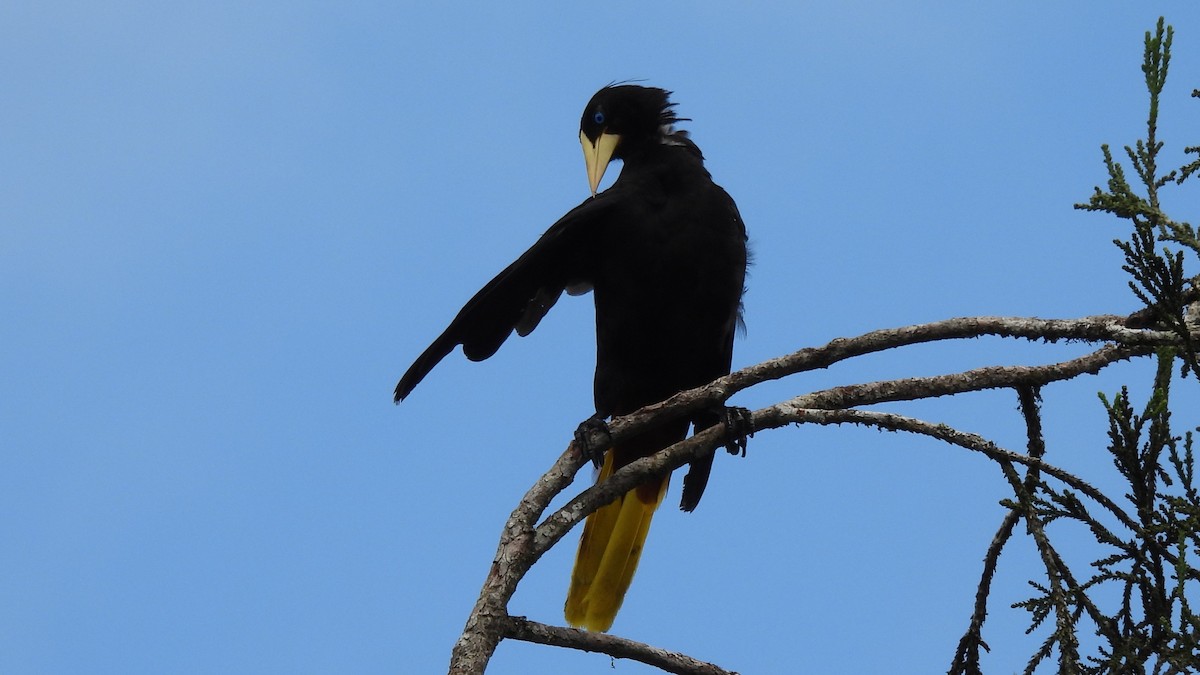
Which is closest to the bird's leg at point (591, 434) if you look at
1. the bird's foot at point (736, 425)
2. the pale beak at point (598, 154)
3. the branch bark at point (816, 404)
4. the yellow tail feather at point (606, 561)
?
the branch bark at point (816, 404)

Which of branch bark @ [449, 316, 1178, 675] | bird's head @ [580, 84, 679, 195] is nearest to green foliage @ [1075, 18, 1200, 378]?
branch bark @ [449, 316, 1178, 675]

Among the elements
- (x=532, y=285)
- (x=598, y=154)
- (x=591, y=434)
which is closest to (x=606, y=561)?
(x=591, y=434)

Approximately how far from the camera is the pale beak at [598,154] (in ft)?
13.3

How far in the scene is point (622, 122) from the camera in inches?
162

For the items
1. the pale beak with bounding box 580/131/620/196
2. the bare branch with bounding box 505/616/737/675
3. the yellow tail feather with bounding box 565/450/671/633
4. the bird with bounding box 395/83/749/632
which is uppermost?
the pale beak with bounding box 580/131/620/196

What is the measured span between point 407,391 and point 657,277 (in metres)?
0.77

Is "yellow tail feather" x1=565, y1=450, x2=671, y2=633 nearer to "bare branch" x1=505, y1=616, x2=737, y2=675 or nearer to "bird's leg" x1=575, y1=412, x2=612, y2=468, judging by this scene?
"bird's leg" x1=575, y1=412, x2=612, y2=468

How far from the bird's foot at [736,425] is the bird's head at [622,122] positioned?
125cm

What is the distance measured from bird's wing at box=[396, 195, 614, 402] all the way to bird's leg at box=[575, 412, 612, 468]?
0.52 metres

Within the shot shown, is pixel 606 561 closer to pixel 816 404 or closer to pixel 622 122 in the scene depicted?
pixel 816 404

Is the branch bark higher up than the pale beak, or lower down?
lower down

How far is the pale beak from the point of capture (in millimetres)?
4047

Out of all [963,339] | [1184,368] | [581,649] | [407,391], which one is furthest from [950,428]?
[407,391]

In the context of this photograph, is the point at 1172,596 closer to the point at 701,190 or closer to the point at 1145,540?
the point at 1145,540
